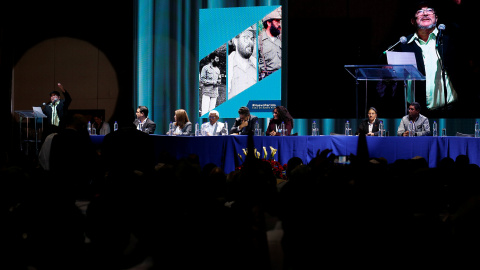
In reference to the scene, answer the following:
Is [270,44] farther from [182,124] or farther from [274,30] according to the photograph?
[182,124]

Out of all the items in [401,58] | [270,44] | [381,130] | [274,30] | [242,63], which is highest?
[274,30]

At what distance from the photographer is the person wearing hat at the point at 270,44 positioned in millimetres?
8773

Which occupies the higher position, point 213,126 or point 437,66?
point 437,66

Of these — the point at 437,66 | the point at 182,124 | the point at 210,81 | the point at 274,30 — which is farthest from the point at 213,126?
the point at 437,66

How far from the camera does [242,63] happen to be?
902cm

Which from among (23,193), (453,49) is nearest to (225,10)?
(453,49)

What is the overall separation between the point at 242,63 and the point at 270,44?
64cm

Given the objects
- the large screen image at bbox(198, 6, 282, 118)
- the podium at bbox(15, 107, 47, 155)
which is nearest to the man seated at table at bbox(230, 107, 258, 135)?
the large screen image at bbox(198, 6, 282, 118)

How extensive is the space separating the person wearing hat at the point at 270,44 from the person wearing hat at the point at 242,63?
0.16m

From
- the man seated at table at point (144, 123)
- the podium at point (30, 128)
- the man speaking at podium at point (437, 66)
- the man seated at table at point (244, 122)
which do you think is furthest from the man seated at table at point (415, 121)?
the podium at point (30, 128)

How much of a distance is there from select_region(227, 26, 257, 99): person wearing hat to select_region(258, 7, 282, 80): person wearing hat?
0.16 metres

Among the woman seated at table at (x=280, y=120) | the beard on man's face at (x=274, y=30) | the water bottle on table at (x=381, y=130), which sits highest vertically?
the beard on man's face at (x=274, y=30)

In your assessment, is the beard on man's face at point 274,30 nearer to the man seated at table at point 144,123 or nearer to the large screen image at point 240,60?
the large screen image at point 240,60

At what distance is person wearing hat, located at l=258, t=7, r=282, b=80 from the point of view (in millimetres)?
8773
